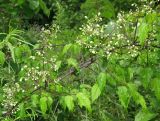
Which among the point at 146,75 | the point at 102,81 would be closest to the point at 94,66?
the point at 146,75

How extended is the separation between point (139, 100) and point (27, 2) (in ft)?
4.62

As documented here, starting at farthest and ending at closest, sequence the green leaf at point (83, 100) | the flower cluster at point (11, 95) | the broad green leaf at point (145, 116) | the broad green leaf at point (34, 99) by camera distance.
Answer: the broad green leaf at point (145, 116), the flower cluster at point (11, 95), the broad green leaf at point (34, 99), the green leaf at point (83, 100)

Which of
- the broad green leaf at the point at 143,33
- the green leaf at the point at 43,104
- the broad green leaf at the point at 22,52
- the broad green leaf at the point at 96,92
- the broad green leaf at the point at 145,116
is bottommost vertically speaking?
the broad green leaf at the point at 145,116

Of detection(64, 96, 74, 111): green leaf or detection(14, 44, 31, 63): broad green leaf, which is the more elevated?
detection(14, 44, 31, 63): broad green leaf

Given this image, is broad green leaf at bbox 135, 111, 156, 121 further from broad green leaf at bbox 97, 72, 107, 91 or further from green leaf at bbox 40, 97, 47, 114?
green leaf at bbox 40, 97, 47, 114

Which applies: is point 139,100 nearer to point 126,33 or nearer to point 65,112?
point 126,33

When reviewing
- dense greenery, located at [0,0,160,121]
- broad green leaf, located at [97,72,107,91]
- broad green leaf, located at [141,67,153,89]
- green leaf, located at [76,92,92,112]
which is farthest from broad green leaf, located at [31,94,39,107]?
broad green leaf, located at [141,67,153,89]

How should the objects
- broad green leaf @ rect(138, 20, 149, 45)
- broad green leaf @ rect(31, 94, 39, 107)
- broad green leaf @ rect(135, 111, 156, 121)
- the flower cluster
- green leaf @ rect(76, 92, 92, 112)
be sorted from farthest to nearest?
broad green leaf @ rect(135, 111, 156, 121) → the flower cluster → broad green leaf @ rect(31, 94, 39, 107) → green leaf @ rect(76, 92, 92, 112) → broad green leaf @ rect(138, 20, 149, 45)

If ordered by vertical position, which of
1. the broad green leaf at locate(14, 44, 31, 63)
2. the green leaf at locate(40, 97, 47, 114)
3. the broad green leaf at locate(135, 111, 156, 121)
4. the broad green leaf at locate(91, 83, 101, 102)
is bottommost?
the broad green leaf at locate(135, 111, 156, 121)

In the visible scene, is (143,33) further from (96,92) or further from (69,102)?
(69,102)

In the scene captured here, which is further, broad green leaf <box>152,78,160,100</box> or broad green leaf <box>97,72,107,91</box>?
broad green leaf <box>152,78,160,100</box>

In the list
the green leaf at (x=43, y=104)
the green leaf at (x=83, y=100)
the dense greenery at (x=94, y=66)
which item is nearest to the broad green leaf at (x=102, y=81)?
the dense greenery at (x=94, y=66)

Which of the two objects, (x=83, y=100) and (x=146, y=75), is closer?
(x=83, y=100)

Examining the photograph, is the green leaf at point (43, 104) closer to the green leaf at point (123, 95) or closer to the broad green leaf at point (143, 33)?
the green leaf at point (123, 95)
